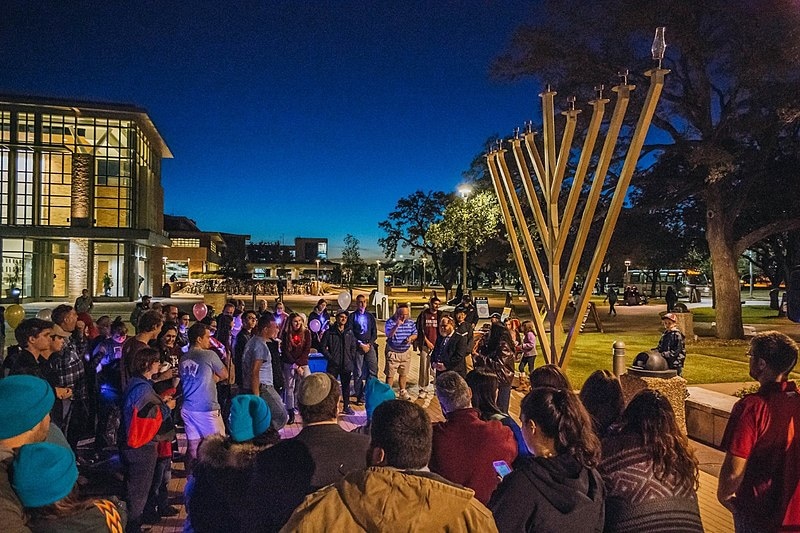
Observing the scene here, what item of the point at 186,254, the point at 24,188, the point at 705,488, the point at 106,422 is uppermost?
the point at 24,188

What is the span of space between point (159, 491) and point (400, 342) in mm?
5357

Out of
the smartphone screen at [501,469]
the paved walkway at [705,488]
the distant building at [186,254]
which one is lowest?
the paved walkway at [705,488]

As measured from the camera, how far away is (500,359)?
25.2 ft

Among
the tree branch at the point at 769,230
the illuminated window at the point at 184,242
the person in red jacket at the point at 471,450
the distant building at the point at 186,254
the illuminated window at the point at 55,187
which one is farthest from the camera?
the illuminated window at the point at 184,242

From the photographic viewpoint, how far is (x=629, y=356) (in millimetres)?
15641

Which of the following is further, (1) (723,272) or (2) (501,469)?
(1) (723,272)

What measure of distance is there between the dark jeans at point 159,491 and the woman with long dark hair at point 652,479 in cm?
404

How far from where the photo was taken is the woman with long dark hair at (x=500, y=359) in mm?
7629

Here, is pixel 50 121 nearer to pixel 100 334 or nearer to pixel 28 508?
pixel 100 334

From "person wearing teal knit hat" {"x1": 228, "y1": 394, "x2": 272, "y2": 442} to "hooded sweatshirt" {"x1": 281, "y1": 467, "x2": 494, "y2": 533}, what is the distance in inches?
62.2

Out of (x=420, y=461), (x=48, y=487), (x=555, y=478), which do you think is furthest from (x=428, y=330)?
(x=48, y=487)

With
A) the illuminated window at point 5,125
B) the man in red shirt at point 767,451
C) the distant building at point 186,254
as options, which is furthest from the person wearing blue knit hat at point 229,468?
the distant building at point 186,254

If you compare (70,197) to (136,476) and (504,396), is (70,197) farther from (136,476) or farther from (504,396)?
(136,476)

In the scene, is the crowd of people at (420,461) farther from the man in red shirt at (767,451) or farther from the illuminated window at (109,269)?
the illuminated window at (109,269)
